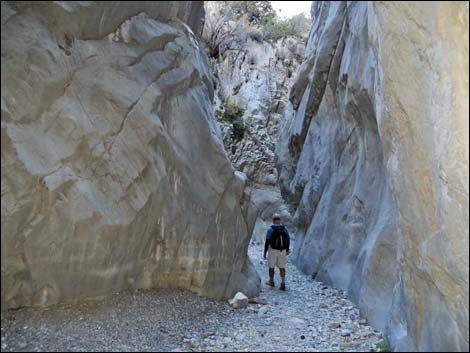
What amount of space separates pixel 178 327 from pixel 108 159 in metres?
2.49

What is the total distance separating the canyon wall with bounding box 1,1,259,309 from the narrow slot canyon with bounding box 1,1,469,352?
0.02 m

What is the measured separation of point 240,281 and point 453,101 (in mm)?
5149

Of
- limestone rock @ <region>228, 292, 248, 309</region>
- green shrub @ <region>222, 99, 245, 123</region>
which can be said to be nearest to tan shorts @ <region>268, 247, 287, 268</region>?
limestone rock @ <region>228, 292, 248, 309</region>

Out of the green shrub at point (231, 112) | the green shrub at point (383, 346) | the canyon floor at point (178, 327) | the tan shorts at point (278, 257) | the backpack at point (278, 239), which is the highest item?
the green shrub at point (231, 112)

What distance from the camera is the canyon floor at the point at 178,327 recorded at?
526 centimetres

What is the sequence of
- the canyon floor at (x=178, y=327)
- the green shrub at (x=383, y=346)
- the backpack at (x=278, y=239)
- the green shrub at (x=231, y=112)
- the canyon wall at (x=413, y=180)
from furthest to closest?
the green shrub at (x=231, y=112) < the backpack at (x=278, y=239) < the green shrub at (x=383, y=346) < the canyon floor at (x=178, y=327) < the canyon wall at (x=413, y=180)

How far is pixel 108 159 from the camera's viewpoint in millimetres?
6289

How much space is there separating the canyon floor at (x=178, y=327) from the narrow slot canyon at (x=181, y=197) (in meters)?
0.03

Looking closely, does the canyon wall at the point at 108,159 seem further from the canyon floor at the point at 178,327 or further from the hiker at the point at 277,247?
the hiker at the point at 277,247

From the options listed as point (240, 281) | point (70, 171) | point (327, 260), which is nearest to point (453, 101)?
point (70, 171)

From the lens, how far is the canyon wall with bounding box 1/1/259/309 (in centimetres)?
549

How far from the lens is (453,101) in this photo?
4539 millimetres

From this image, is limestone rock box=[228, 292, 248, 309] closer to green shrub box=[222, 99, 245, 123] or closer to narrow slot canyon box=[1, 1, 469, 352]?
narrow slot canyon box=[1, 1, 469, 352]

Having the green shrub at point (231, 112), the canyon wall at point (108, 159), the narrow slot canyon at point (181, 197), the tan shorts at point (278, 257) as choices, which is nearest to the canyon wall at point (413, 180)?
the narrow slot canyon at point (181, 197)
